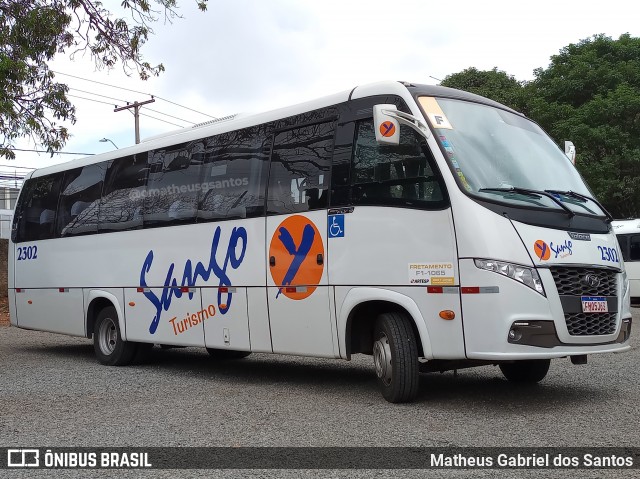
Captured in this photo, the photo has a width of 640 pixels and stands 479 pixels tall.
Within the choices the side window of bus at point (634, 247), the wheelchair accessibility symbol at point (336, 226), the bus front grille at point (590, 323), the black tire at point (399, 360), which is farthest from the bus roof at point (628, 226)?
the black tire at point (399, 360)

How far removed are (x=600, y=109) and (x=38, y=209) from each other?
21.3m

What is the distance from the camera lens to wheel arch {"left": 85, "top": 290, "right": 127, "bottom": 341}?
11.5 m

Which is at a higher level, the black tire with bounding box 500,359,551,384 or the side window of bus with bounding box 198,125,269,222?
the side window of bus with bounding box 198,125,269,222

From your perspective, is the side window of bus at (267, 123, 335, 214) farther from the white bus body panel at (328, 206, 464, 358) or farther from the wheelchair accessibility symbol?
the white bus body panel at (328, 206, 464, 358)

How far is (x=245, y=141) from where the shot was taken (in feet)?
31.8

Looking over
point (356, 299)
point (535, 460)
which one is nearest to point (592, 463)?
point (535, 460)

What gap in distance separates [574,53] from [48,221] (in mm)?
25201

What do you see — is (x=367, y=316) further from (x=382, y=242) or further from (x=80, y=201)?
(x=80, y=201)

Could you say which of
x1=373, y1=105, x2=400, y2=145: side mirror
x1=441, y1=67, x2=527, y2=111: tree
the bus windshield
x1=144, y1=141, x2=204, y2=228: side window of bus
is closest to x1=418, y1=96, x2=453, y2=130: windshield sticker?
the bus windshield

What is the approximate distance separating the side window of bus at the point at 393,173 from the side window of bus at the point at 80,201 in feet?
18.4

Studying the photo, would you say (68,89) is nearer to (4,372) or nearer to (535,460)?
(4,372)

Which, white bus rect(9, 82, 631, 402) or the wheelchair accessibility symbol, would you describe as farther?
the wheelchair accessibility symbol

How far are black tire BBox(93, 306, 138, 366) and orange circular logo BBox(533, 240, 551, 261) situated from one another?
6.70m

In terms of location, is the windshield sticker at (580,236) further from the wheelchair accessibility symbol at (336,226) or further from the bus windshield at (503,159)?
the wheelchair accessibility symbol at (336,226)
